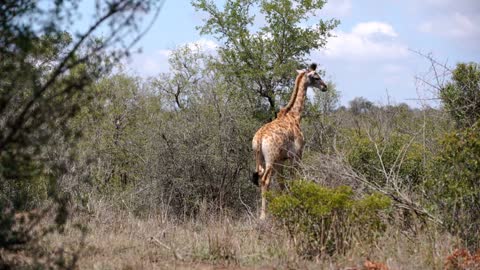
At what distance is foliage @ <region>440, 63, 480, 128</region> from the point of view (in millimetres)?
11391

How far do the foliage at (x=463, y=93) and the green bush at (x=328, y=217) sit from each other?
3.64 metres

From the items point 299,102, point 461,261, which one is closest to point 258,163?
point 299,102

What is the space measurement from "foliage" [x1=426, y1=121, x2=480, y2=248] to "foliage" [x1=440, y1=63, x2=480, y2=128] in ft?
8.08

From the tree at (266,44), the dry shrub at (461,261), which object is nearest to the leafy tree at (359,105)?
the tree at (266,44)

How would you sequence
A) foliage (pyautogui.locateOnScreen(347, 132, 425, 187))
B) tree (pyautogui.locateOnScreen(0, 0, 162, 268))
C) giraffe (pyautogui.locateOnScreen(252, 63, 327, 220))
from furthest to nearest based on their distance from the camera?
giraffe (pyautogui.locateOnScreen(252, 63, 327, 220)), foliage (pyautogui.locateOnScreen(347, 132, 425, 187)), tree (pyautogui.locateOnScreen(0, 0, 162, 268))

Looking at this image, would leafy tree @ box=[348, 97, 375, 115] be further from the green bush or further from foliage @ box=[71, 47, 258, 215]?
the green bush

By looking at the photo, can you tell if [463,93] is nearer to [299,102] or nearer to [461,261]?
[299,102]

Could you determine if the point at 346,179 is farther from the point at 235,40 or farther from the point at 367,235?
the point at 235,40

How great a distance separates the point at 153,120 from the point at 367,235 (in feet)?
25.0

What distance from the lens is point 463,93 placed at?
38.5ft

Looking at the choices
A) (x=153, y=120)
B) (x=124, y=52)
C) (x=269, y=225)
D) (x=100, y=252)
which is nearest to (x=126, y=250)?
(x=100, y=252)

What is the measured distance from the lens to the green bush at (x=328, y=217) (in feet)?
27.0

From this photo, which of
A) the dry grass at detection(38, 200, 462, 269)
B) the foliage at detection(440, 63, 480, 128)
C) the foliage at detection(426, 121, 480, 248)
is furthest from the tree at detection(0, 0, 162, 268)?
the foliage at detection(440, 63, 480, 128)

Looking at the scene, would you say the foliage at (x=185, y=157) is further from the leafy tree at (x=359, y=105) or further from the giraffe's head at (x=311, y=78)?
the leafy tree at (x=359, y=105)
